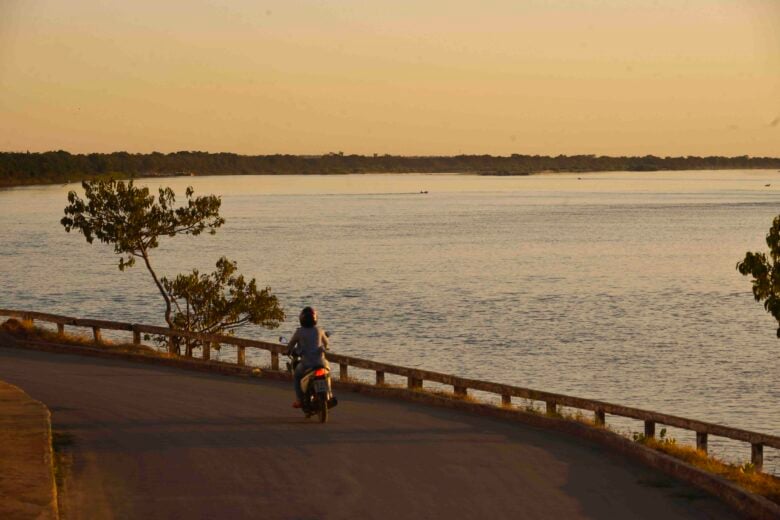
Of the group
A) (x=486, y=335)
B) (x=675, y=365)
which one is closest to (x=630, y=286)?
(x=486, y=335)

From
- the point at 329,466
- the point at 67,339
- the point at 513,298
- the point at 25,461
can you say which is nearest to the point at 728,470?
the point at 329,466

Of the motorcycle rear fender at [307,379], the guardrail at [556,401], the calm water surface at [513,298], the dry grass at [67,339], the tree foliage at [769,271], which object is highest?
the tree foliage at [769,271]

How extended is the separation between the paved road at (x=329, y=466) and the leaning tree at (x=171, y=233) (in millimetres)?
18403

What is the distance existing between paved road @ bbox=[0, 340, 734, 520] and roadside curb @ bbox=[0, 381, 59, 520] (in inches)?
12.4

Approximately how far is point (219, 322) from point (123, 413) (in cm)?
2182

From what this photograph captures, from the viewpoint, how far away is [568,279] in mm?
91438

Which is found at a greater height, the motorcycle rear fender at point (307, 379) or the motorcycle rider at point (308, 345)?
the motorcycle rider at point (308, 345)

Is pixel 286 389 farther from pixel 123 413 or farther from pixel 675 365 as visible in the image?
pixel 675 365

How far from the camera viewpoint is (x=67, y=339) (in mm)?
29500

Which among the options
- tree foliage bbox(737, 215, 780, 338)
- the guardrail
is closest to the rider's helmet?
the guardrail

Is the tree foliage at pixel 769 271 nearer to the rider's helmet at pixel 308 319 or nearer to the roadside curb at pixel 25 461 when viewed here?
the rider's helmet at pixel 308 319

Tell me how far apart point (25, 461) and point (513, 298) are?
6491 centimetres

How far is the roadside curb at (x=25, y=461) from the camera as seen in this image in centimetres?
1170

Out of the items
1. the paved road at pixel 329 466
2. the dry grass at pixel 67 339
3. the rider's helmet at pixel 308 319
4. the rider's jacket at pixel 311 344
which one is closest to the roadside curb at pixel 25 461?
the paved road at pixel 329 466
